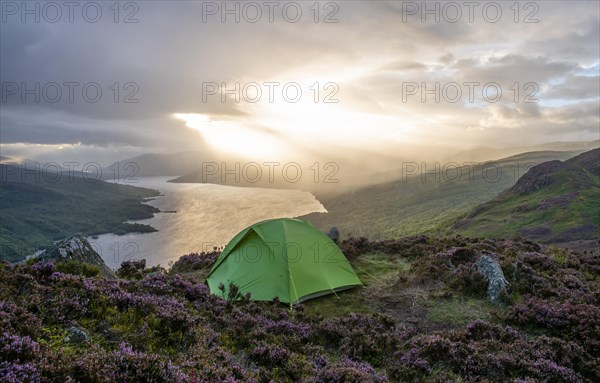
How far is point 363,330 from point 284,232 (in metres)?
7.25

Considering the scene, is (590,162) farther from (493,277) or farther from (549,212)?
(493,277)

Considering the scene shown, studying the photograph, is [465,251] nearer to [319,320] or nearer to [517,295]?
[517,295]

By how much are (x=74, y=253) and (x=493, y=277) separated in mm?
16308

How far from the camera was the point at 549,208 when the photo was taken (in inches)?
2665

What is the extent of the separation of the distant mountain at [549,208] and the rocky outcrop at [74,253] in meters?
57.2

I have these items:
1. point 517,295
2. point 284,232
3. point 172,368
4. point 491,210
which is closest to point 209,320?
point 172,368

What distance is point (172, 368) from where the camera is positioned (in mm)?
5117

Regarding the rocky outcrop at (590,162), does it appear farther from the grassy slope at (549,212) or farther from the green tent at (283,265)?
the green tent at (283,265)

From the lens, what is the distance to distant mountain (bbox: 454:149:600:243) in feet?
177

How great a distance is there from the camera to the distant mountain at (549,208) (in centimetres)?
5387

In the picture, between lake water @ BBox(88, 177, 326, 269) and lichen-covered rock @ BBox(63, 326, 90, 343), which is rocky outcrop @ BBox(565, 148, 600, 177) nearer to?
lake water @ BBox(88, 177, 326, 269)

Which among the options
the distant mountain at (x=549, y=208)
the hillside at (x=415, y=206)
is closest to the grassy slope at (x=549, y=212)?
the distant mountain at (x=549, y=208)

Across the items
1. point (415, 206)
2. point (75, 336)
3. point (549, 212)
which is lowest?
point (415, 206)

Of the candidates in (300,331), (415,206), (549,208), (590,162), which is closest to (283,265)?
(300,331)
